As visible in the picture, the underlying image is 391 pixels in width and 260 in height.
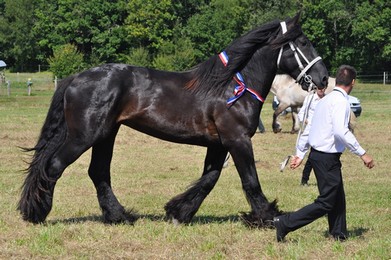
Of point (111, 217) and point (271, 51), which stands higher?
point (271, 51)

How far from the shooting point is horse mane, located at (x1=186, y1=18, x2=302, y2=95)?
8.91m

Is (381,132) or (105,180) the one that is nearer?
(105,180)

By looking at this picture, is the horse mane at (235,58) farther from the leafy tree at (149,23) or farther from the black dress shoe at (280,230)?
the leafy tree at (149,23)

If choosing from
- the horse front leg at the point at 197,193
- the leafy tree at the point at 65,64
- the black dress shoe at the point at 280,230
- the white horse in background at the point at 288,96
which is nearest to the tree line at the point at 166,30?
the leafy tree at the point at 65,64

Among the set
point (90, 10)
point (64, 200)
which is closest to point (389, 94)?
point (64, 200)

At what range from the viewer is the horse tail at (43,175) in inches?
348

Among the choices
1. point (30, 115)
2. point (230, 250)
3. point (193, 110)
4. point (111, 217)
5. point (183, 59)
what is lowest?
point (183, 59)

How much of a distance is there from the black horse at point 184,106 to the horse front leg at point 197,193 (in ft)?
0.06

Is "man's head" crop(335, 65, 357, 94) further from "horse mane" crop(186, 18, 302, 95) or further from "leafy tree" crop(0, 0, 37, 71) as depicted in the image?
"leafy tree" crop(0, 0, 37, 71)

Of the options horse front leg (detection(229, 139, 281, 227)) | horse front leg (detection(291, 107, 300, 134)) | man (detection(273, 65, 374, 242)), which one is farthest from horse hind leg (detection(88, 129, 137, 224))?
horse front leg (detection(291, 107, 300, 134))

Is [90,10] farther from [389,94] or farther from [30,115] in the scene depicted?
[30,115]

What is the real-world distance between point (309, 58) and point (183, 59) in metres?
63.1

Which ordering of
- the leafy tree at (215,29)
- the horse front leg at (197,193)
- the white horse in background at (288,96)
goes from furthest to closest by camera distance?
the leafy tree at (215,29) → the white horse in background at (288,96) → the horse front leg at (197,193)

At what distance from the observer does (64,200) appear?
36.5 ft
